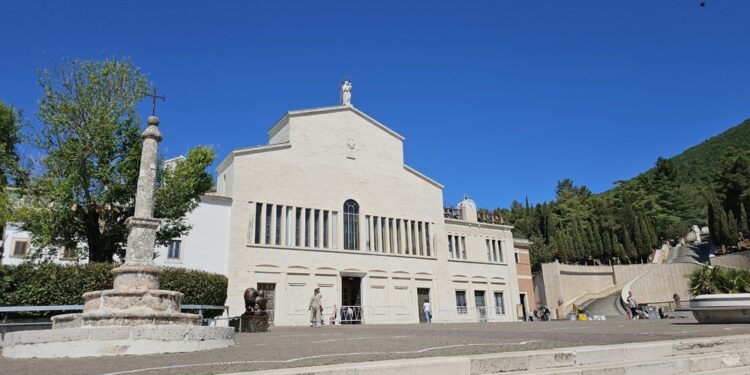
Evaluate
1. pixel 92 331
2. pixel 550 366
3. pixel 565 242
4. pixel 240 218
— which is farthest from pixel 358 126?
pixel 565 242

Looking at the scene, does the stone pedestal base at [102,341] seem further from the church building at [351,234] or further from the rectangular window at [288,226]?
the rectangular window at [288,226]

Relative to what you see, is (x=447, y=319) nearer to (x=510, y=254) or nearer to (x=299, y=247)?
(x=510, y=254)

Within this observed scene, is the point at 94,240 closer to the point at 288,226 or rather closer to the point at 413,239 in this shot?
the point at 288,226

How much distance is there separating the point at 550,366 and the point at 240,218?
24730mm

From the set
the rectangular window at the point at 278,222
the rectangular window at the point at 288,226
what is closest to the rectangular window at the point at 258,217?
the rectangular window at the point at 278,222

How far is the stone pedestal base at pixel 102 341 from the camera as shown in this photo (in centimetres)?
834

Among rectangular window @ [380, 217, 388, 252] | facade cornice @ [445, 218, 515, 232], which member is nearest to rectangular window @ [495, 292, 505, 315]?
facade cornice @ [445, 218, 515, 232]

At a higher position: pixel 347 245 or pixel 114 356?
pixel 347 245

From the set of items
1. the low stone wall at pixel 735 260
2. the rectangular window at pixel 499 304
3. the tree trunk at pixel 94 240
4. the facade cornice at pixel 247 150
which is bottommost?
the rectangular window at pixel 499 304

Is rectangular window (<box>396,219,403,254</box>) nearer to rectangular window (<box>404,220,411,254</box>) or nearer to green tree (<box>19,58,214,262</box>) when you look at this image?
rectangular window (<box>404,220,411,254</box>)

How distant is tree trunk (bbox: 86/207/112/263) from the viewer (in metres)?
19.4

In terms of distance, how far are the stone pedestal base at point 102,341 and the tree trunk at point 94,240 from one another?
11.4m

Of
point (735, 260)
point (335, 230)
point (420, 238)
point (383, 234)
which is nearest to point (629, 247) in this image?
point (735, 260)

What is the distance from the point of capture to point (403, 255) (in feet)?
109
